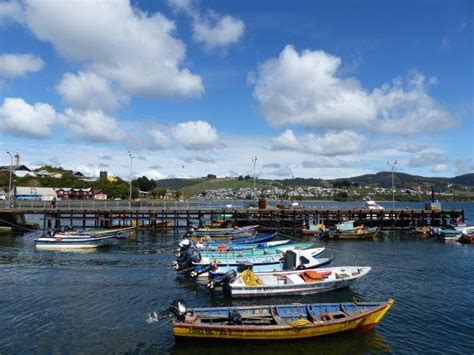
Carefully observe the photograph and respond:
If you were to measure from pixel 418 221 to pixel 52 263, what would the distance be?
61.4 metres

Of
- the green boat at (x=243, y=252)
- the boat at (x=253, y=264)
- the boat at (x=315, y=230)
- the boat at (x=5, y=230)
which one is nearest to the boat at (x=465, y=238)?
the boat at (x=315, y=230)

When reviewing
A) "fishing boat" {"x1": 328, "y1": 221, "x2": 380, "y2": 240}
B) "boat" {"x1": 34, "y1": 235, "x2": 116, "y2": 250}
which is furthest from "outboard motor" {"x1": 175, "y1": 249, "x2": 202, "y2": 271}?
"fishing boat" {"x1": 328, "y1": 221, "x2": 380, "y2": 240}

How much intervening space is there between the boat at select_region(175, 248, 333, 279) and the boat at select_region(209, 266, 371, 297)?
163 cm

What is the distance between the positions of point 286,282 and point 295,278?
718 millimetres

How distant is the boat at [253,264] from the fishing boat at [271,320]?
8048mm

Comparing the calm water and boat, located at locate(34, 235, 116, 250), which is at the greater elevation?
boat, located at locate(34, 235, 116, 250)

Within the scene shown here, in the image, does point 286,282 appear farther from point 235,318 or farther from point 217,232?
point 217,232

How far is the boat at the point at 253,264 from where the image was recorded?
30391 mm

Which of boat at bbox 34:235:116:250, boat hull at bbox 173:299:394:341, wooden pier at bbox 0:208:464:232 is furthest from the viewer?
wooden pier at bbox 0:208:464:232

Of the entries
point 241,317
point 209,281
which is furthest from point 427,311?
point 209,281

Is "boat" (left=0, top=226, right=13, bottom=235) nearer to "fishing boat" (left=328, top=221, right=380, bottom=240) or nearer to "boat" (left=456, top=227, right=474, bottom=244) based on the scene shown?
"fishing boat" (left=328, top=221, right=380, bottom=240)

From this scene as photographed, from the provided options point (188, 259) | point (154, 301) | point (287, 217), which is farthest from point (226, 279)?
point (287, 217)

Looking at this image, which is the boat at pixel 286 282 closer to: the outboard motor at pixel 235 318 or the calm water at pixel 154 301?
the calm water at pixel 154 301

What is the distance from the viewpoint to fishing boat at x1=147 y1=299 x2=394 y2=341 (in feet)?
63.7
